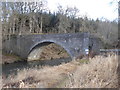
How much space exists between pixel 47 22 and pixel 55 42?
55.0ft

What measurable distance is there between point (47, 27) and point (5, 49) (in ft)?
49.1

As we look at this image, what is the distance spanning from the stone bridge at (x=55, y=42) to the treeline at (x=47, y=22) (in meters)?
1.82

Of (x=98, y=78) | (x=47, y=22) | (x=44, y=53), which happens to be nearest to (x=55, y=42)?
(x=44, y=53)

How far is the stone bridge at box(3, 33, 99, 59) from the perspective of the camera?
21.2 meters

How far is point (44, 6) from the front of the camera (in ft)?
121

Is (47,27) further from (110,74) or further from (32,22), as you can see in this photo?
(110,74)

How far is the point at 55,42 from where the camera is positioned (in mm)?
25406

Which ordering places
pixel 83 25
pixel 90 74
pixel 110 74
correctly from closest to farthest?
pixel 110 74, pixel 90 74, pixel 83 25

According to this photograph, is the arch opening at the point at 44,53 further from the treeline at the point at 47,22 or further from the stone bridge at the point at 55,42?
the treeline at the point at 47,22

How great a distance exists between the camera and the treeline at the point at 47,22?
104 ft

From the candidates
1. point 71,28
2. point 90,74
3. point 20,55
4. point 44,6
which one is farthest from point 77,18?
point 90,74

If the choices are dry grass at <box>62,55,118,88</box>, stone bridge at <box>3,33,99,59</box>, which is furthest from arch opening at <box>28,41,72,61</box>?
dry grass at <box>62,55,118,88</box>

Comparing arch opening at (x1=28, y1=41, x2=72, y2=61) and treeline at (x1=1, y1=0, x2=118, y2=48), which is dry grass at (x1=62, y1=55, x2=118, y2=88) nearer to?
arch opening at (x1=28, y1=41, x2=72, y2=61)

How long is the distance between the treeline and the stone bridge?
1.82 metres
